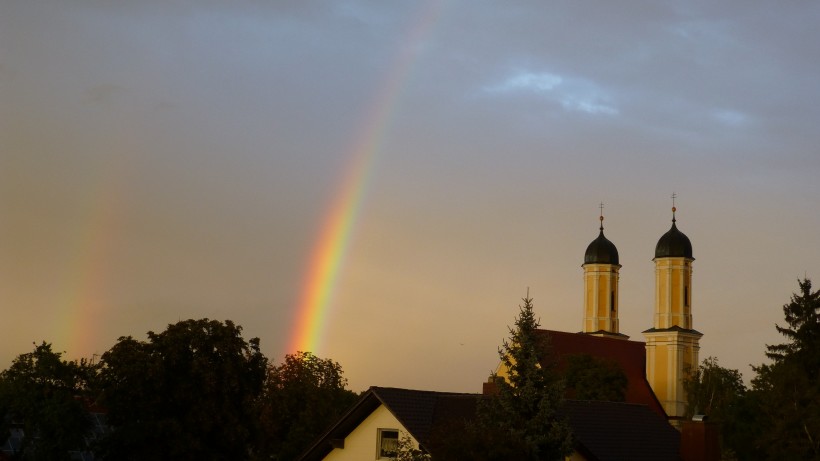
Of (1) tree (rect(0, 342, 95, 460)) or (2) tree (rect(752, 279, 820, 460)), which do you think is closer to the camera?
(1) tree (rect(0, 342, 95, 460))

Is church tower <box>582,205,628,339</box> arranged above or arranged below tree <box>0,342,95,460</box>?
above

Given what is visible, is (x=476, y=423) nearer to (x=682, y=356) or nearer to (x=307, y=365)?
(x=307, y=365)

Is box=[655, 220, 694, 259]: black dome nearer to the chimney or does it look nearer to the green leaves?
the chimney

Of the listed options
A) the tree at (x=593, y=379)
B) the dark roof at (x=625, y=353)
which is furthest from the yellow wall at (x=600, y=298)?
the tree at (x=593, y=379)

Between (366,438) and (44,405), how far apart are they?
16.2 meters

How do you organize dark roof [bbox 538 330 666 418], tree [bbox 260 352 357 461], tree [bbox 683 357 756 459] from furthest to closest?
dark roof [bbox 538 330 666 418] < tree [bbox 683 357 756 459] < tree [bbox 260 352 357 461]

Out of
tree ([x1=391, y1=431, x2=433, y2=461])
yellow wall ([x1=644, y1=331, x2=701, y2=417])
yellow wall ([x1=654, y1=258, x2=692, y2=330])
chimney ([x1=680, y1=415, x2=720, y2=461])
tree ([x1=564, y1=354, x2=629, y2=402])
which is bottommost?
tree ([x1=391, y1=431, x2=433, y2=461])

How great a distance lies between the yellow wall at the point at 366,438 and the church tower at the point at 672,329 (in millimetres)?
90651

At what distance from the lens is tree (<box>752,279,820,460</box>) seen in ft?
185

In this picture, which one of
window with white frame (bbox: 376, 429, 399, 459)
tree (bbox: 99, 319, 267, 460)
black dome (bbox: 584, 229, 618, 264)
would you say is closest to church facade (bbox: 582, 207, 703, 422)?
black dome (bbox: 584, 229, 618, 264)

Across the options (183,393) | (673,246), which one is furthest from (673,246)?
(183,393)

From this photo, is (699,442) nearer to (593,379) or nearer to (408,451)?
(408,451)

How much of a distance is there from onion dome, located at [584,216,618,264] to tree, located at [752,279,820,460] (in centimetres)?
6745

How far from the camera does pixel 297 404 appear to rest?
208 ft
